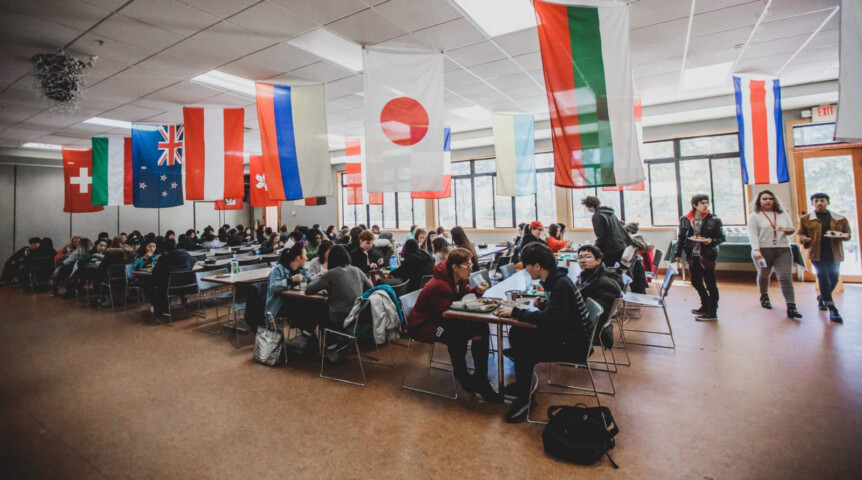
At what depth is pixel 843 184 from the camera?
749 cm

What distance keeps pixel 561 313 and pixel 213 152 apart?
528cm

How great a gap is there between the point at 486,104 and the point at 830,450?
7.04 m

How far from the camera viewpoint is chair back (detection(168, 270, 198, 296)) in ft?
18.1

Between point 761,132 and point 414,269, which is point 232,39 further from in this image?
point 761,132

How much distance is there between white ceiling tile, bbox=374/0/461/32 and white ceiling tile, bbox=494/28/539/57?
93cm

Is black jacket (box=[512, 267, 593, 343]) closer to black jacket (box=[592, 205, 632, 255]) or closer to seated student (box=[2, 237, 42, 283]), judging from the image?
black jacket (box=[592, 205, 632, 255])

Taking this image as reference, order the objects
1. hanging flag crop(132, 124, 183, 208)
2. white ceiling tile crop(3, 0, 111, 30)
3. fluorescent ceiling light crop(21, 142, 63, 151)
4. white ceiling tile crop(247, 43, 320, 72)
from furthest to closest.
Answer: fluorescent ceiling light crop(21, 142, 63, 151) < hanging flag crop(132, 124, 183, 208) < white ceiling tile crop(247, 43, 320, 72) < white ceiling tile crop(3, 0, 111, 30)

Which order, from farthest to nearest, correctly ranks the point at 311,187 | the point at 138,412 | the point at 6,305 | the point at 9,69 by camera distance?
the point at 6,305 → the point at 9,69 → the point at 311,187 → the point at 138,412

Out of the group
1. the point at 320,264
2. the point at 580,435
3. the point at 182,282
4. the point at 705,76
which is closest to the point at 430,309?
the point at 580,435

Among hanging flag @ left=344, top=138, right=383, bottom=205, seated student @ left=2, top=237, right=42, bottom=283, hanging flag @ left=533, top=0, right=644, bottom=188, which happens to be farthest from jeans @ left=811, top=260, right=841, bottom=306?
seated student @ left=2, top=237, right=42, bottom=283

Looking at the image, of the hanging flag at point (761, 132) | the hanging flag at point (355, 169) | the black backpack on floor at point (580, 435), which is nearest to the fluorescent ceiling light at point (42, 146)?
the hanging flag at point (355, 169)

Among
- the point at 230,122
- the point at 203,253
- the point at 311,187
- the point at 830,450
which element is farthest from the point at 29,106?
the point at 830,450

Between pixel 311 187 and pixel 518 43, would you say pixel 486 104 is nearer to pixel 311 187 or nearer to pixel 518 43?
pixel 518 43

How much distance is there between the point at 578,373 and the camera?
148 inches
